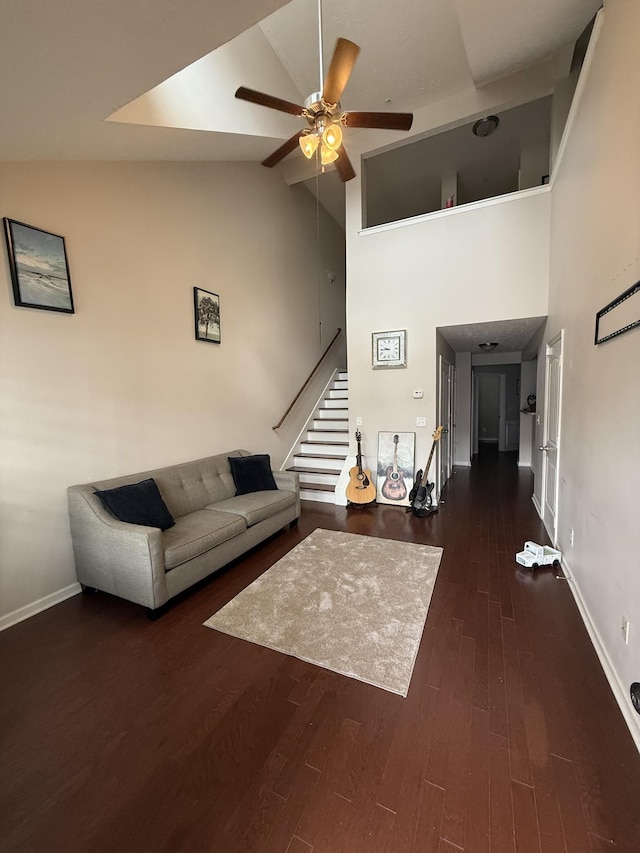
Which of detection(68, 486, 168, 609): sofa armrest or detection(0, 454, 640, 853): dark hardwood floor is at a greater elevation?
detection(68, 486, 168, 609): sofa armrest

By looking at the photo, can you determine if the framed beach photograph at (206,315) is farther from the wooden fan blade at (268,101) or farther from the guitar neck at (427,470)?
the guitar neck at (427,470)

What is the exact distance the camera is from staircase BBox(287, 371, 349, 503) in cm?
503

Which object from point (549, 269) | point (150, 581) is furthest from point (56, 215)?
point (549, 269)

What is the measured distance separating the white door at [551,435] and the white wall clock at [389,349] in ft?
5.28

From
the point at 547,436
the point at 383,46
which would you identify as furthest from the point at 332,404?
the point at 383,46

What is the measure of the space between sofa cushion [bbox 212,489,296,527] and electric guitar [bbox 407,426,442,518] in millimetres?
1523

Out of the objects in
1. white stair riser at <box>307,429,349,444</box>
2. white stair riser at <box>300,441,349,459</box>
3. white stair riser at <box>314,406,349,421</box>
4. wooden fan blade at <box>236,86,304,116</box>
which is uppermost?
wooden fan blade at <box>236,86,304,116</box>

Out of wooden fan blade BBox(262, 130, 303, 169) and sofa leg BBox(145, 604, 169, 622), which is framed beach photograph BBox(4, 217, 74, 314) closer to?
wooden fan blade BBox(262, 130, 303, 169)

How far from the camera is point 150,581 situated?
2.26 metres

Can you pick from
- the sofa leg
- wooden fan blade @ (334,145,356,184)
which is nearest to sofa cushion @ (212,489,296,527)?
the sofa leg

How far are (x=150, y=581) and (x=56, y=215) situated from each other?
2.67 metres

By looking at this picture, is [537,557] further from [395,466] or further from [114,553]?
[114,553]

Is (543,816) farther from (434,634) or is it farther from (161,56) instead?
(161,56)

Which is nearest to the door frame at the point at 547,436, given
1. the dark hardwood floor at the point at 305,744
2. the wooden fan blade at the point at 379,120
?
the dark hardwood floor at the point at 305,744
